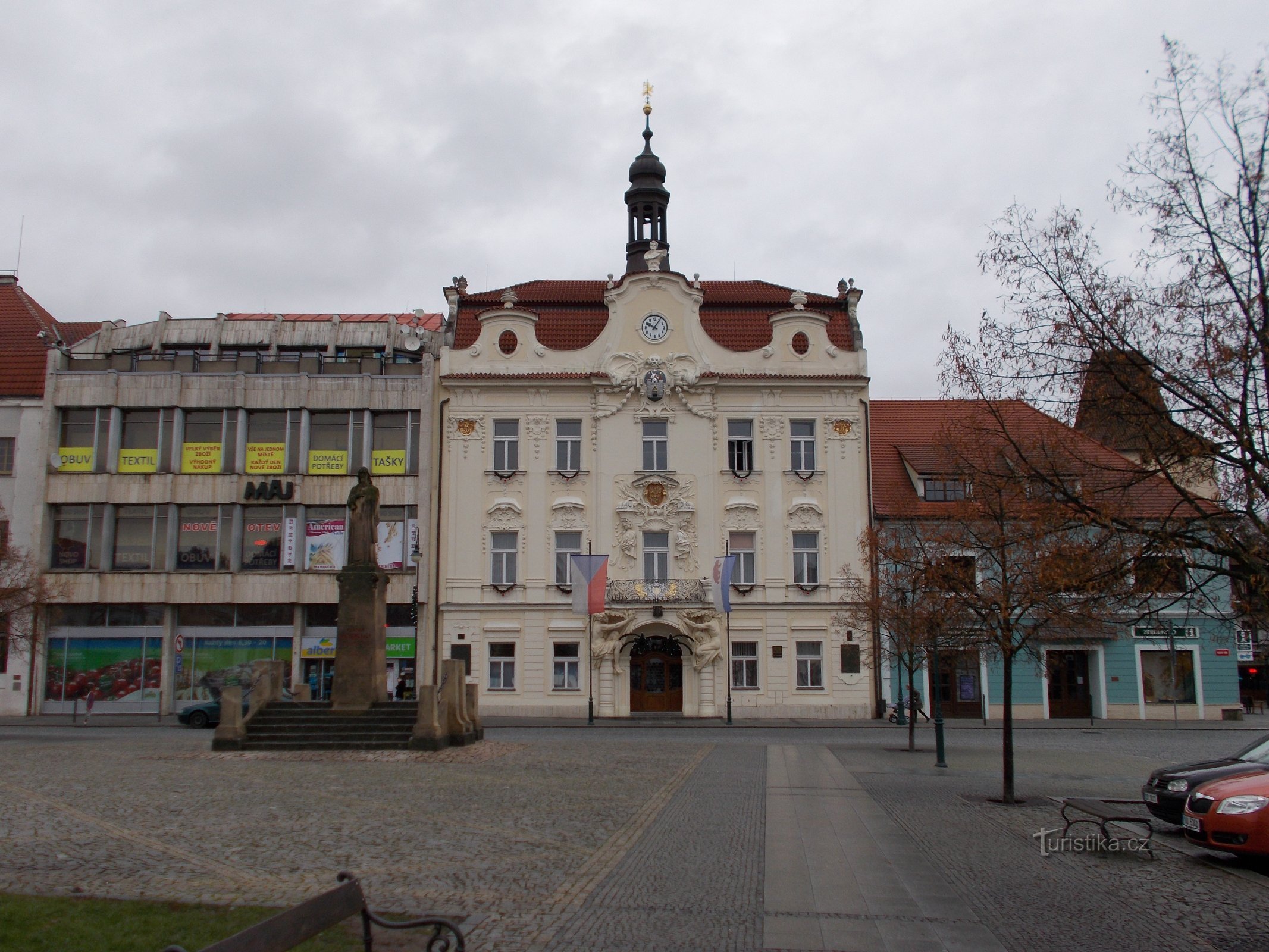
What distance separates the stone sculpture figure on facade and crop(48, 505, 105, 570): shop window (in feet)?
67.1

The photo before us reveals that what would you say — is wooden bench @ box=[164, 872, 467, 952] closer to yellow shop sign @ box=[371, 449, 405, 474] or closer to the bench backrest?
the bench backrest

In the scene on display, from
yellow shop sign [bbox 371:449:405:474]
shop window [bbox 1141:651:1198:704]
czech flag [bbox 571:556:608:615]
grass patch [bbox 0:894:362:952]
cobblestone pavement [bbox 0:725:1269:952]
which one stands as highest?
yellow shop sign [bbox 371:449:405:474]

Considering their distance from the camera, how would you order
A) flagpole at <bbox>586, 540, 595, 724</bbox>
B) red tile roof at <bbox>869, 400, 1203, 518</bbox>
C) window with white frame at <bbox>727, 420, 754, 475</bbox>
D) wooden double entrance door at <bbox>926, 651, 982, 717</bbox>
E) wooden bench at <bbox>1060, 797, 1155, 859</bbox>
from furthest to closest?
window with white frame at <bbox>727, 420, 754, 475</bbox>, wooden double entrance door at <bbox>926, 651, 982, 717</bbox>, flagpole at <bbox>586, 540, 595, 724</bbox>, wooden bench at <bbox>1060, 797, 1155, 859</bbox>, red tile roof at <bbox>869, 400, 1203, 518</bbox>

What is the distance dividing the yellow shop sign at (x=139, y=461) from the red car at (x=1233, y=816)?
39.0 m

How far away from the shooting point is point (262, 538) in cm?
4181

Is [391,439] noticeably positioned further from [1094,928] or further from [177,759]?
[1094,928]

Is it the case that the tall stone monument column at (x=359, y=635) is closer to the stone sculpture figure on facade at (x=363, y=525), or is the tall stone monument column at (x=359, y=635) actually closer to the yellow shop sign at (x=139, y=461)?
the stone sculpture figure on facade at (x=363, y=525)

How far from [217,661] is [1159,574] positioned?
1465 inches

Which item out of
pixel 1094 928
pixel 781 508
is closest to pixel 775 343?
pixel 781 508

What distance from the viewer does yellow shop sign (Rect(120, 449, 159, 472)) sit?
42125mm

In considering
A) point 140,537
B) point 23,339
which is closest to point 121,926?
point 140,537

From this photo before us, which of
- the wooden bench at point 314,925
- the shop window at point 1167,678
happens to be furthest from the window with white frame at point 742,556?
the wooden bench at point 314,925

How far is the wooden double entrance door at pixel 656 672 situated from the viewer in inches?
1590

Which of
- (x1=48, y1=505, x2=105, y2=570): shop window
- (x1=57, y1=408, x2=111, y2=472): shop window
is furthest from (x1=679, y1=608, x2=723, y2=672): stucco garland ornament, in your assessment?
(x1=57, y1=408, x2=111, y2=472): shop window
